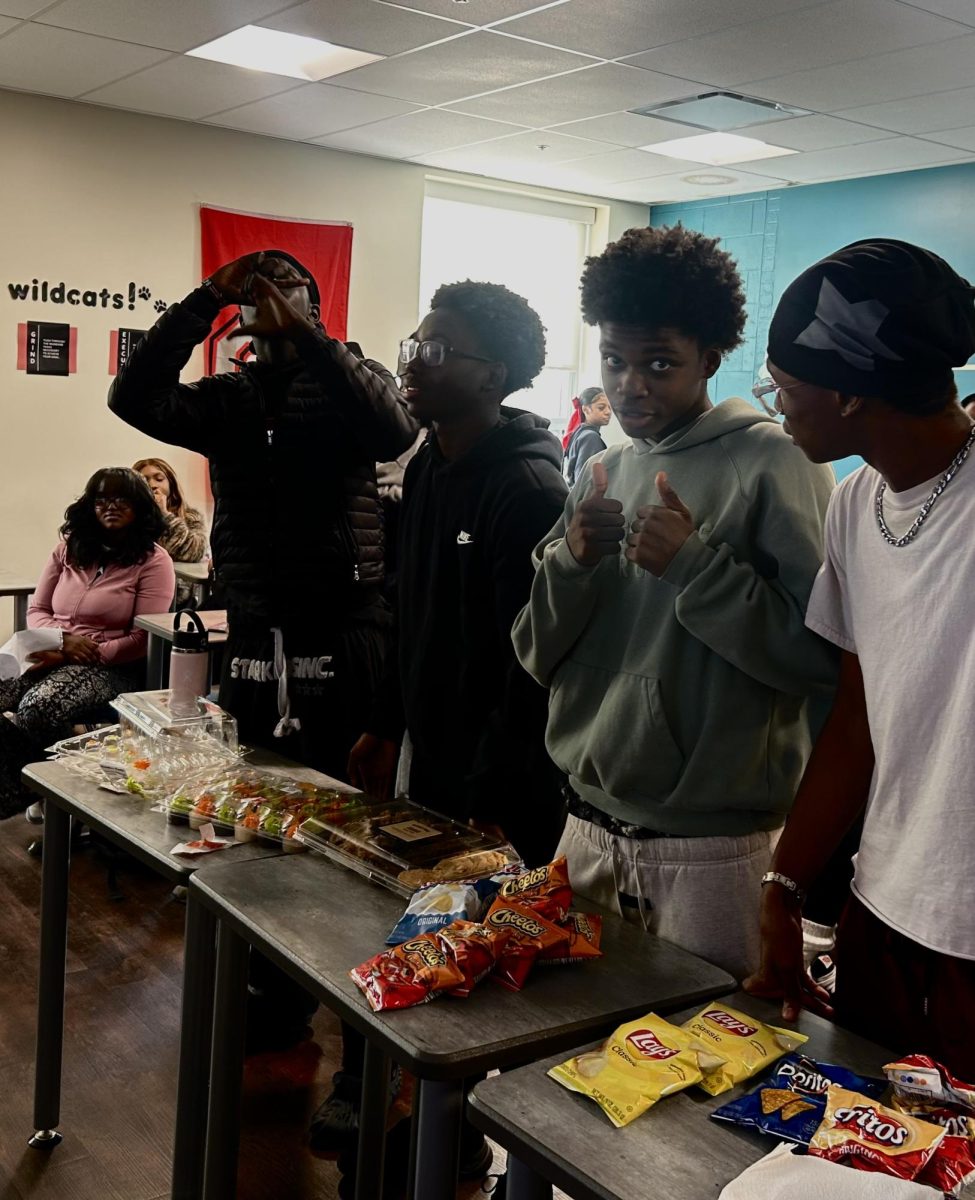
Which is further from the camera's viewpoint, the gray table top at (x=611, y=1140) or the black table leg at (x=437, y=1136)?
the black table leg at (x=437, y=1136)

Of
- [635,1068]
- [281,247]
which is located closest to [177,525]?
[281,247]

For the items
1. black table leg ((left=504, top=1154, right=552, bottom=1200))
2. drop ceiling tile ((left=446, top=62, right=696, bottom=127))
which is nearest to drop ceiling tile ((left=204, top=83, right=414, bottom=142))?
drop ceiling tile ((left=446, top=62, right=696, bottom=127))

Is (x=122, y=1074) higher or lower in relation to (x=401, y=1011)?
lower

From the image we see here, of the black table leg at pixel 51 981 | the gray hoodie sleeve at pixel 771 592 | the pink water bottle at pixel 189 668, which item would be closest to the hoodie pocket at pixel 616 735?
the gray hoodie sleeve at pixel 771 592

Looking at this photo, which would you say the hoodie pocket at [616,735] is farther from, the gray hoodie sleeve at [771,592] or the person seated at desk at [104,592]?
the person seated at desk at [104,592]

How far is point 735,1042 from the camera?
1.21 metres

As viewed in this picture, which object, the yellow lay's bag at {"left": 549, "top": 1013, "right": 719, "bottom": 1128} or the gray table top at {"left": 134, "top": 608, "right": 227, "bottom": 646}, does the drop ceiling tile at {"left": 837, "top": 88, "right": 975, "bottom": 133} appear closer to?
the gray table top at {"left": 134, "top": 608, "right": 227, "bottom": 646}

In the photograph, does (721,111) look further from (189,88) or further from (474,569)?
(474,569)

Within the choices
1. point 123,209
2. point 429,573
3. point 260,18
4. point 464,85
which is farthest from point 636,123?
point 429,573

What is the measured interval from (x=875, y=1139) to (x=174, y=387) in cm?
→ 195

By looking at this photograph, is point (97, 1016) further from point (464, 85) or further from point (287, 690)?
point (464, 85)

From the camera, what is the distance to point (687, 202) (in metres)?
8.45

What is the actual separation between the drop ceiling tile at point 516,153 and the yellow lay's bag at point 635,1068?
595cm

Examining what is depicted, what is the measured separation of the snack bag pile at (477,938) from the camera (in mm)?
1289
